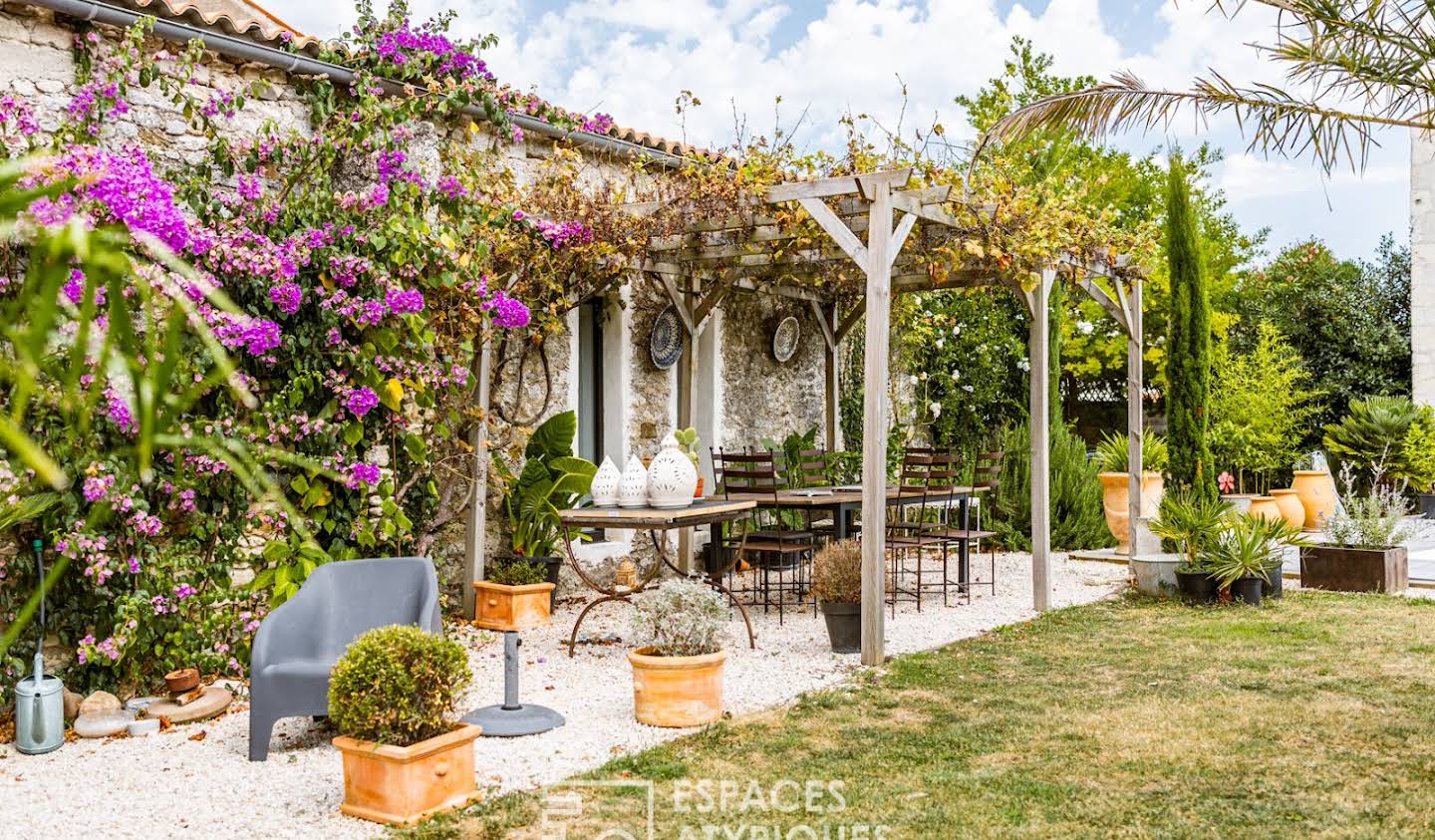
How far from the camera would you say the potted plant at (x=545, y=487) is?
25.4 feet

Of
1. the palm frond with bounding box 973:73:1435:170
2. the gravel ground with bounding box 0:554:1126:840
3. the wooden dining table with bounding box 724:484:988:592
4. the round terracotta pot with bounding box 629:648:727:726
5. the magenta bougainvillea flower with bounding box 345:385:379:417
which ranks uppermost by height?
the palm frond with bounding box 973:73:1435:170

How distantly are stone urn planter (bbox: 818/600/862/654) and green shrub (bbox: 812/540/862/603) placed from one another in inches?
1.3

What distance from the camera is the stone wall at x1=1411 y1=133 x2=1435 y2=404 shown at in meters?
15.0

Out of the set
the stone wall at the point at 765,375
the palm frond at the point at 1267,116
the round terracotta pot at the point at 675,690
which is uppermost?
the palm frond at the point at 1267,116

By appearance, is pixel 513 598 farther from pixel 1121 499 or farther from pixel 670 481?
pixel 1121 499

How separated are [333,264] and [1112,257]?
16.8ft

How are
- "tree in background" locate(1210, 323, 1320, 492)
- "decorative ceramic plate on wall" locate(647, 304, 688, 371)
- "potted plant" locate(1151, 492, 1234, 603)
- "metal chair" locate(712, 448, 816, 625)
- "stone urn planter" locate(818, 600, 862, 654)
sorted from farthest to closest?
"tree in background" locate(1210, 323, 1320, 492) < "decorative ceramic plate on wall" locate(647, 304, 688, 371) < "potted plant" locate(1151, 492, 1234, 603) < "metal chair" locate(712, 448, 816, 625) < "stone urn planter" locate(818, 600, 862, 654)

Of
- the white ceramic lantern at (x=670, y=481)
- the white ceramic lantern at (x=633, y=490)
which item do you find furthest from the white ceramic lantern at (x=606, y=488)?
the white ceramic lantern at (x=670, y=481)

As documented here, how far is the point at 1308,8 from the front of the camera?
517 cm

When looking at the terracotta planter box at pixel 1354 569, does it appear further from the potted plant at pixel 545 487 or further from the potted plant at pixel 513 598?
the potted plant at pixel 513 598

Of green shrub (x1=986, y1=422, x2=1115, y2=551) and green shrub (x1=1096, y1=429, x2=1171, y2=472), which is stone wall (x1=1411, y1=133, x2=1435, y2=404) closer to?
green shrub (x1=1096, y1=429, x2=1171, y2=472)

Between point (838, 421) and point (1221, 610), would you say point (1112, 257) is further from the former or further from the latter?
point (838, 421)

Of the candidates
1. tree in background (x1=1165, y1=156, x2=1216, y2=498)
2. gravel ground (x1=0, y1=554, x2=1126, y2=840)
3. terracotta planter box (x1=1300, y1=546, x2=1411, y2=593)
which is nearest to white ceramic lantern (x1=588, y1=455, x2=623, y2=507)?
gravel ground (x1=0, y1=554, x2=1126, y2=840)

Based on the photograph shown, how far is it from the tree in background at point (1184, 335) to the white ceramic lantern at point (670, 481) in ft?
15.3
